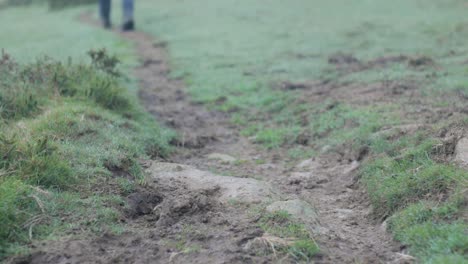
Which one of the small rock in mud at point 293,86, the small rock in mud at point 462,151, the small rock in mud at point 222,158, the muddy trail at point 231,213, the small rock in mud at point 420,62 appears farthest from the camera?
the small rock in mud at point 420,62

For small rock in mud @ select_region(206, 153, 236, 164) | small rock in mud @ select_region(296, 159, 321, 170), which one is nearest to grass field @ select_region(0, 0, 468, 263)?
small rock in mud @ select_region(296, 159, 321, 170)

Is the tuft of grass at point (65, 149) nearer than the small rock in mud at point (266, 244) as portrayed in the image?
No

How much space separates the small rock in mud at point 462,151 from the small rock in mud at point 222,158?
2.60 metres

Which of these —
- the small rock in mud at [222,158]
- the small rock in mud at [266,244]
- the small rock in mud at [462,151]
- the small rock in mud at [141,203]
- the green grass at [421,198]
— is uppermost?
the small rock in mud at [462,151]

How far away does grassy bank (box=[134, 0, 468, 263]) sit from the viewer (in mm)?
4730

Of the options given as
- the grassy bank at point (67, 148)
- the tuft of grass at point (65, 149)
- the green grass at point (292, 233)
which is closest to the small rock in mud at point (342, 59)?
the grassy bank at point (67, 148)

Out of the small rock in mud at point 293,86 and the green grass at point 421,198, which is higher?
the green grass at point 421,198

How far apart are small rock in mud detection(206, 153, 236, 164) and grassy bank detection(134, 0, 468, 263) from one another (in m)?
0.69

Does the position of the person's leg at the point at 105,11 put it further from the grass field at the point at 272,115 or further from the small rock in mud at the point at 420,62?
the small rock in mud at the point at 420,62

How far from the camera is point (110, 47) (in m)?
14.5

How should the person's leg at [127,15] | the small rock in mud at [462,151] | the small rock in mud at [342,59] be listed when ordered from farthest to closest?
the person's leg at [127,15] < the small rock in mud at [342,59] < the small rock in mud at [462,151]

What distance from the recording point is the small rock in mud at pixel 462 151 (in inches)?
193

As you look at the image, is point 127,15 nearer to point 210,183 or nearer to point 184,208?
point 210,183

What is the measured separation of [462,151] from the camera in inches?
198
